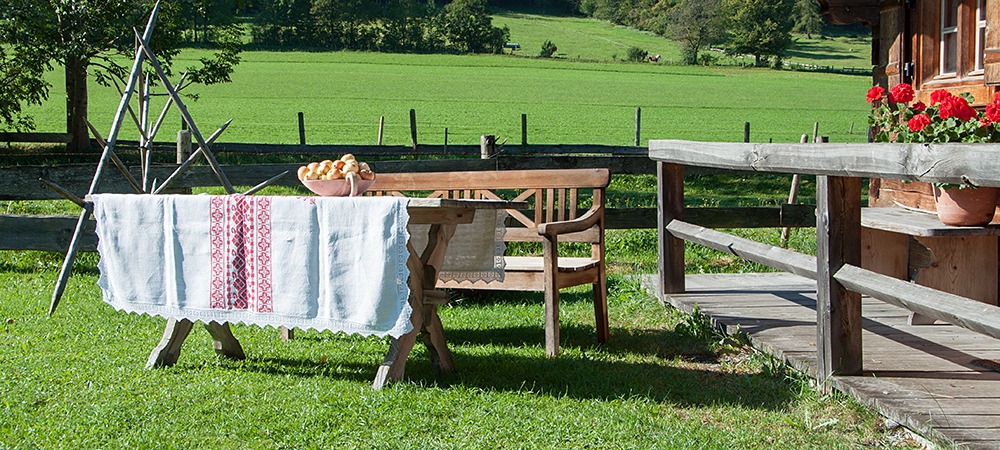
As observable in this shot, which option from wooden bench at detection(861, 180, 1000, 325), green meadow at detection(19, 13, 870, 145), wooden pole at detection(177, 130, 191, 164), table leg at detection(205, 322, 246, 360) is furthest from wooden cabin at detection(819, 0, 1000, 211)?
green meadow at detection(19, 13, 870, 145)

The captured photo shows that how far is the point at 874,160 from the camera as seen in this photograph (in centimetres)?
348

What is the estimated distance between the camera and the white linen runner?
3.93 meters

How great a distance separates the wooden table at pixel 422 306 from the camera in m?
4.08

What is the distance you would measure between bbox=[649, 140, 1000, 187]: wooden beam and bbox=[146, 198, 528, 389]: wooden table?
119cm

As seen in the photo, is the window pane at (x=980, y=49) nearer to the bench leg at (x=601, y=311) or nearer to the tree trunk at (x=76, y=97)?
the bench leg at (x=601, y=311)

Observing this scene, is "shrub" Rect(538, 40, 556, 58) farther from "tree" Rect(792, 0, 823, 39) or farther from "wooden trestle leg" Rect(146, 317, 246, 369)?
"wooden trestle leg" Rect(146, 317, 246, 369)

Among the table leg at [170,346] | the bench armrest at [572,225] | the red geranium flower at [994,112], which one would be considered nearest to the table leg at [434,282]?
the bench armrest at [572,225]

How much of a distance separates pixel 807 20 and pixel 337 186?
3831 inches

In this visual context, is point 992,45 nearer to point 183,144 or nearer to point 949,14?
point 949,14

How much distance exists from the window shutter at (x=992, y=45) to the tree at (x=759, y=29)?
68.1 meters

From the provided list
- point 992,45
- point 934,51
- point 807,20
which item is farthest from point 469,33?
point 992,45

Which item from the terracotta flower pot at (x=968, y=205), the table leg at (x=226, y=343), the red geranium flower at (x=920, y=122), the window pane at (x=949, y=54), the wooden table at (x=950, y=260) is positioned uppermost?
the window pane at (x=949, y=54)

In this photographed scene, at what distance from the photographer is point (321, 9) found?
69.6 m

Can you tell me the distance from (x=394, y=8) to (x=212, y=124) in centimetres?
4236
